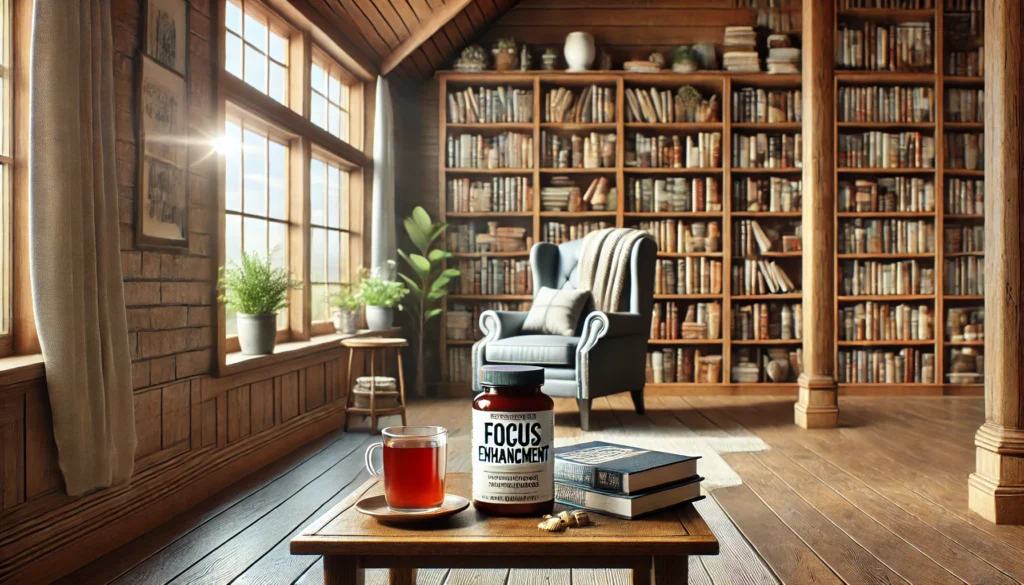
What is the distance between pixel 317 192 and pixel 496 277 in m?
1.66

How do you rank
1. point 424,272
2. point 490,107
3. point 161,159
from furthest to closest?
point 490,107, point 424,272, point 161,159

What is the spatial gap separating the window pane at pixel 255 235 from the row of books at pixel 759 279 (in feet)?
11.6

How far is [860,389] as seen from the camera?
603 cm

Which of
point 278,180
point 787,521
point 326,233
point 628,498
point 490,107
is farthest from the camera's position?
point 490,107

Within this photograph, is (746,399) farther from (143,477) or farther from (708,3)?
(143,477)

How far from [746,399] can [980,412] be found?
144 cm

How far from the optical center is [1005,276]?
8.58 feet

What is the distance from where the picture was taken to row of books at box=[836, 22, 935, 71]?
5977mm

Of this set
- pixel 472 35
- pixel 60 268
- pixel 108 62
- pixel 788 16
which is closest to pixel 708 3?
pixel 788 16

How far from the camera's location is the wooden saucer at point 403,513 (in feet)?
3.51

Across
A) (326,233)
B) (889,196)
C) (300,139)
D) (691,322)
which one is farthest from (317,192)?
(889,196)

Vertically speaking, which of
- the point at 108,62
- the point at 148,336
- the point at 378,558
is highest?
the point at 108,62

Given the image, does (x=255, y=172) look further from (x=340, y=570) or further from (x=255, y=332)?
(x=340, y=570)

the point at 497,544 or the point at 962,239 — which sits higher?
the point at 962,239
